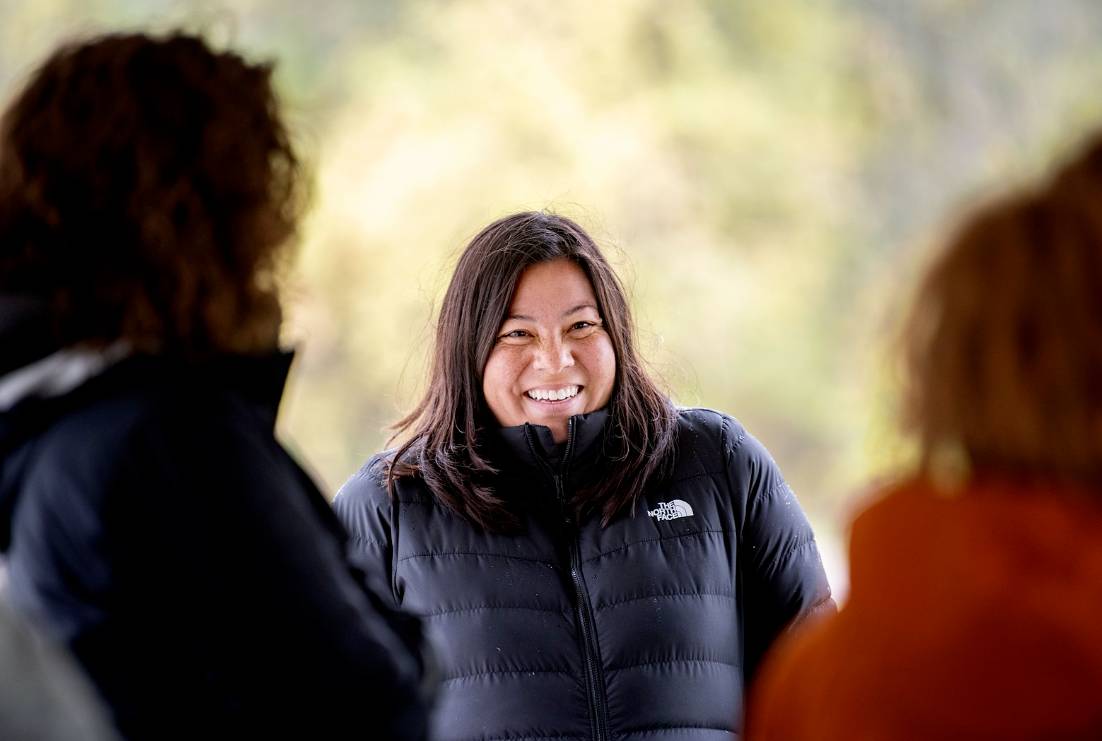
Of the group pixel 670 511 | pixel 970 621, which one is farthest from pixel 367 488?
pixel 970 621

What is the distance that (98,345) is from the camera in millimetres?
1209

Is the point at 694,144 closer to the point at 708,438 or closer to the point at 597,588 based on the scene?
the point at 708,438

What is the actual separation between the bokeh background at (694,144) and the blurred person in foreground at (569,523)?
4.53 metres

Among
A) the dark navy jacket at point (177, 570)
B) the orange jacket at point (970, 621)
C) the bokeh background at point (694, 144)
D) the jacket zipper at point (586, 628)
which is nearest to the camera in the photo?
the orange jacket at point (970, 621)

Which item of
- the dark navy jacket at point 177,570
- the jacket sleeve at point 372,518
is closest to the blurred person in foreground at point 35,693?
the dark navy jacket at point 177,570

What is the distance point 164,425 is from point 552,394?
1015 mm

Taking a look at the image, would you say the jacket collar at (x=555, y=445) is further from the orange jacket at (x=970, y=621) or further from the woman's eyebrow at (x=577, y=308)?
the orange jacket at (x=970, y=621)

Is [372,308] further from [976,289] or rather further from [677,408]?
[976,289]

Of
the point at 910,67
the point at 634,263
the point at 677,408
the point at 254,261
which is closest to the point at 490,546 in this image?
the point at 677,408

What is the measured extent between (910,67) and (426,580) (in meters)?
6.01

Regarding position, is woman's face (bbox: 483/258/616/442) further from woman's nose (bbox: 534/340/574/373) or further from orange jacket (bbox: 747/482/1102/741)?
orange jacket (bbox: 747/482/1102/741)

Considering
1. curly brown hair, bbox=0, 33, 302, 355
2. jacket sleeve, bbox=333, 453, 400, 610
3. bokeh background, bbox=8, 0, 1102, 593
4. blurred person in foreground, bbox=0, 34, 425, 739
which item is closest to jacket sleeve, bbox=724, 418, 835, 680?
jacket sleeve, bbox=333, 453, 400, 610

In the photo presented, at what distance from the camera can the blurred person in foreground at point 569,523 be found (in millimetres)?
1912

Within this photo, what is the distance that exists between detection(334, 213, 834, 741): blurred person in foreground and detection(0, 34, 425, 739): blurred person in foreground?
63 centimetres
